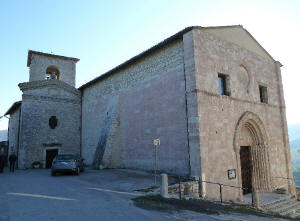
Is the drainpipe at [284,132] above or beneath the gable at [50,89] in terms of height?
beneath

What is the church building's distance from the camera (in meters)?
10.7

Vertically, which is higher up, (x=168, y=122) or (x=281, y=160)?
(x=168, y=122)

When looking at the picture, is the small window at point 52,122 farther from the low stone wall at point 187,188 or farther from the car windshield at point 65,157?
the low stone wall at point 187,188

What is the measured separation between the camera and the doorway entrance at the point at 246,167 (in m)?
13.0

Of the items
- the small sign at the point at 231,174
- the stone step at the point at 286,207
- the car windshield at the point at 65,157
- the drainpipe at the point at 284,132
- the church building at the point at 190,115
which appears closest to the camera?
the stone step at the point at 286,207

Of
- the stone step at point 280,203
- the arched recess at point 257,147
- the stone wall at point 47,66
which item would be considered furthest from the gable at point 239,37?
the stone wall at point 47,66

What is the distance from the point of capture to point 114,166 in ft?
49.8

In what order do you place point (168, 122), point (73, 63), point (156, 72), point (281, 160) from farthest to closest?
point (73, 63) → point (281, 160) → point (156, 72) → point (168, 122)

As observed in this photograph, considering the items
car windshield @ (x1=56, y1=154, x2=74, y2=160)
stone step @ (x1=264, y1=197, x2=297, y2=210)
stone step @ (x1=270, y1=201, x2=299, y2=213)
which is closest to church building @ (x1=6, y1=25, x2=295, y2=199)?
stone step @ (x1=264, y1=197, x2=297, y2=210)

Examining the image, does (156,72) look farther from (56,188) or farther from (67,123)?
(67,123)

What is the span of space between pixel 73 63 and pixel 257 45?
17.6m

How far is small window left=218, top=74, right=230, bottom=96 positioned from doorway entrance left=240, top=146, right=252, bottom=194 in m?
3.58

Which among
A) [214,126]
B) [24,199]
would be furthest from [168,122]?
[24,199]

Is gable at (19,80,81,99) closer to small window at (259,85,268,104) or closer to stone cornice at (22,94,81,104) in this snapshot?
stone cornice at (22,94,81,104)
